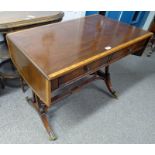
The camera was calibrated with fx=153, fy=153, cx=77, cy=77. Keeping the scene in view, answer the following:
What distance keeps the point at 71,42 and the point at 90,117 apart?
82 centimetres

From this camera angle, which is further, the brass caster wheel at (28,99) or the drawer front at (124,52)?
the brass caster wheel at (28,99)

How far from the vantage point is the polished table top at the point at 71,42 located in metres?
0.92

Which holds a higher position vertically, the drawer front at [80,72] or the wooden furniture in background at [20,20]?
the wooden furniture in background at [20,20]

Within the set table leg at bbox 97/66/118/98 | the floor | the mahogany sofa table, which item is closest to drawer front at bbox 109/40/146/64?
the mahogany sofa table

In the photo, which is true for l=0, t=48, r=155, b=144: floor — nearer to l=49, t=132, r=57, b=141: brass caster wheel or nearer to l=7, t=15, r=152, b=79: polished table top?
l=49, t=132, r=57, b=141: brass caster wheel

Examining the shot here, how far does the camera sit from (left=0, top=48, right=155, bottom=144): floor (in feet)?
4.57

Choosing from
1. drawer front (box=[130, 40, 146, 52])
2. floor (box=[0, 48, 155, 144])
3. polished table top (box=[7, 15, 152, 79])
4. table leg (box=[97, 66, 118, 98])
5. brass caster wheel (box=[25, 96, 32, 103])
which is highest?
polished table top (box=[7, 15, 152, 79])

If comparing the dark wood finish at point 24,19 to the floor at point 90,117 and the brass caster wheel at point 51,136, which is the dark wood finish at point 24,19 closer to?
the floor at point 90,117

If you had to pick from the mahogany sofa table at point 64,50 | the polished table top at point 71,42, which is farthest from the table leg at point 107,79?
the polished table top at point 71,42

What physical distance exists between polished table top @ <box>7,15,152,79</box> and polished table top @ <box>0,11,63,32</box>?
0.51 ft

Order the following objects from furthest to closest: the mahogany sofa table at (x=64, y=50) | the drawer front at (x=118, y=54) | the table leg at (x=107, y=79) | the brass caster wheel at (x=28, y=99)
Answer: the table leg at (x=107, y=79), the brass caster wheel at (x=28, y=99), the drawer front at (x=118, y=54), the mahogany sofa table at (x=64, y=50)

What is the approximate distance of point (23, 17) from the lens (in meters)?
1.39
